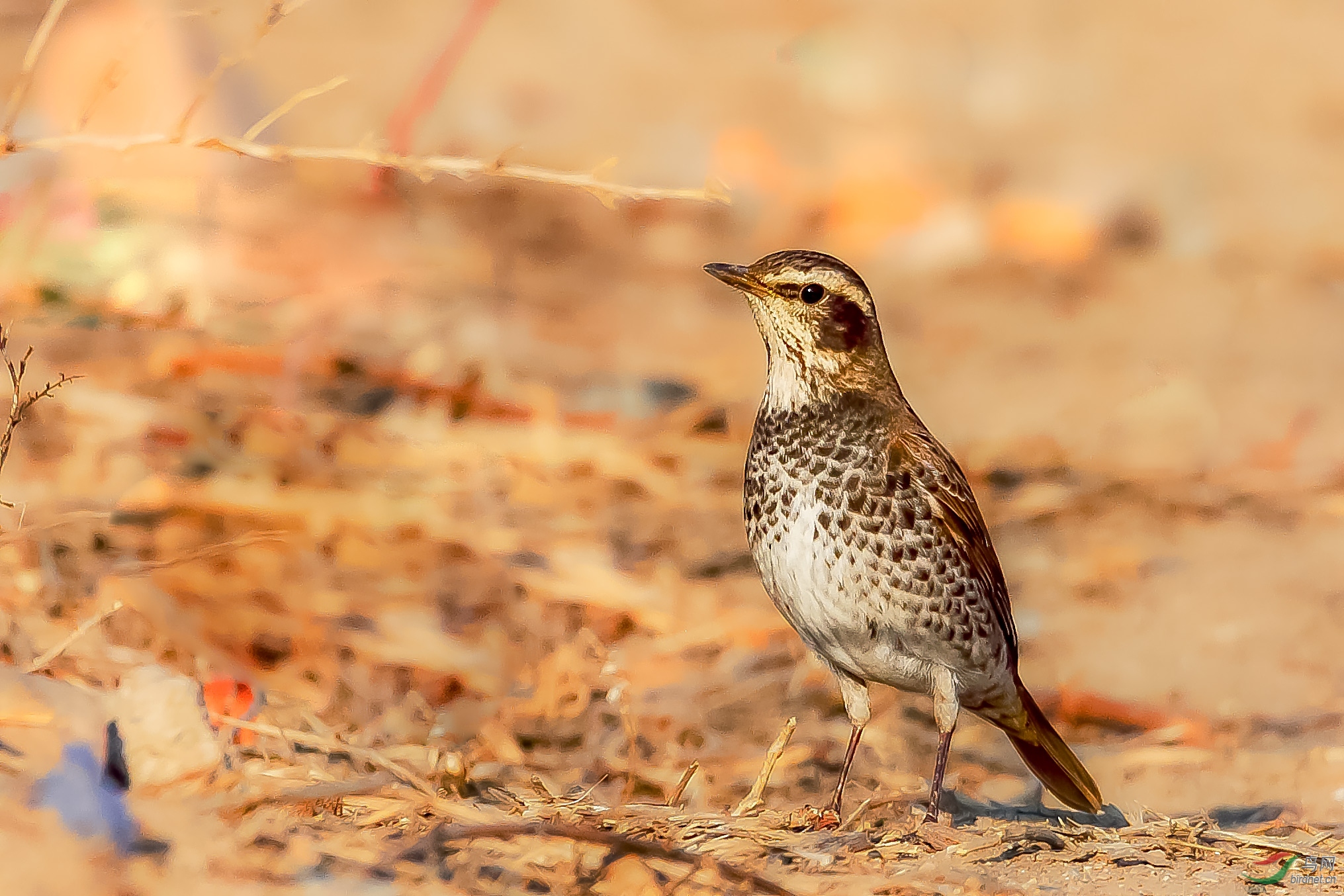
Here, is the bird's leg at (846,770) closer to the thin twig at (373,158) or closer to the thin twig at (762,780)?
the thin twig at (762,780)

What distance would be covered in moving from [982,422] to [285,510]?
12.4ft

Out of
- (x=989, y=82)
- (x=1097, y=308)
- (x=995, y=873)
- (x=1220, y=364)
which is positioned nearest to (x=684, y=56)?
(x=989, y=82)

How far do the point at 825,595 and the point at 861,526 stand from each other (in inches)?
7.5

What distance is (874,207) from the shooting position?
11.2 meters

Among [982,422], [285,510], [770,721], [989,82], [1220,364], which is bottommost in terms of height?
[285,510]

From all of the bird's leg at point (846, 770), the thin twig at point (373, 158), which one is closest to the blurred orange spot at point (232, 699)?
the thin twig at point (373, 158)

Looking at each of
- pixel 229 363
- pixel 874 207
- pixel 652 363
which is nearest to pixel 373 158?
pixel 229 363

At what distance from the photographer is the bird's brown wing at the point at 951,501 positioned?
4.00 meters

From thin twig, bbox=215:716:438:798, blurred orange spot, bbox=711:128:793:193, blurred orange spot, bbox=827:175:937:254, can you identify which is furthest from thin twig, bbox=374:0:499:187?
thin twig, bbox=215:716:438:798

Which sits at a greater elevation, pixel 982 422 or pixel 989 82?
pixel 989 82

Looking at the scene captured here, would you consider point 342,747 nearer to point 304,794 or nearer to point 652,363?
point 304,794

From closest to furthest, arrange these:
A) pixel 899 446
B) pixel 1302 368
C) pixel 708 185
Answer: pixel 708 185
pixel 899 446
pixel 1302 368

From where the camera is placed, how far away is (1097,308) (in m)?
10.1

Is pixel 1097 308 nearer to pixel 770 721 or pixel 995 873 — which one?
pixel 770 721
